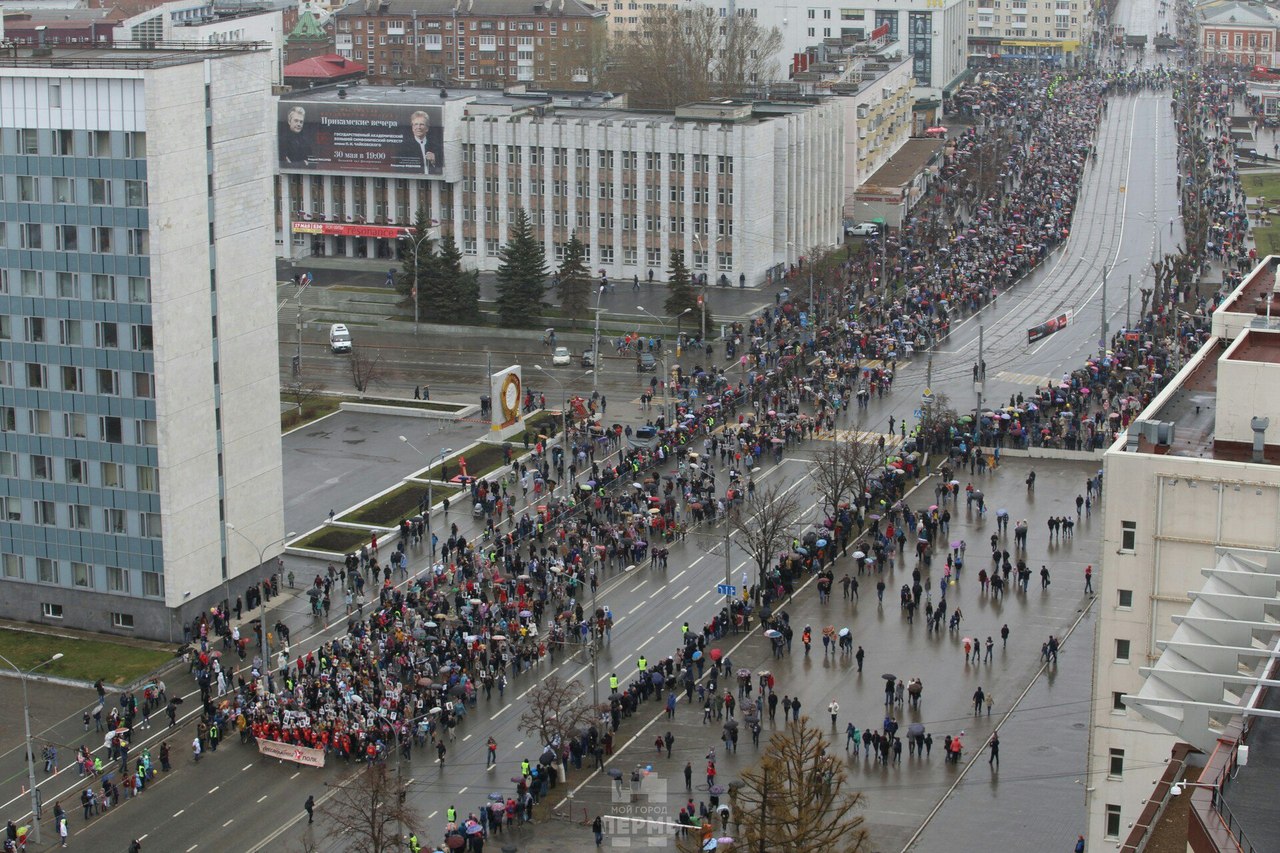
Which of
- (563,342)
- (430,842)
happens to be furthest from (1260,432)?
(563,342)

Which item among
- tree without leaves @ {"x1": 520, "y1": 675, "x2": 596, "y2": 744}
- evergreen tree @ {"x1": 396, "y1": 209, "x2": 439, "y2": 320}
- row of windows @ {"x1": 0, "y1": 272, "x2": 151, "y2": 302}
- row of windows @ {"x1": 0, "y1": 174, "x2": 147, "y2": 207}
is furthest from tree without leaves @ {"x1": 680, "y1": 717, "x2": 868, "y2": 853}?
evergreen tree @ {"x1": 396, "y1": 209, "x2": 439, "y2": 320}

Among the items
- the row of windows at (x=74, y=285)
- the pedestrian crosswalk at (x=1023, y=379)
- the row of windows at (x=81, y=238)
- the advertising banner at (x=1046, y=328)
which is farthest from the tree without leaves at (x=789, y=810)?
the advertising banner at (x=1046, y=328)

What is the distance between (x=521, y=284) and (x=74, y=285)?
171ft

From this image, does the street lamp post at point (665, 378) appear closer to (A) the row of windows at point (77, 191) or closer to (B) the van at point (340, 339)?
(B) the van at point (340, 339)

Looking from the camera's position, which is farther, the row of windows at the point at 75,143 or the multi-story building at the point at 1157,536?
the row of windows at the point at 75,143

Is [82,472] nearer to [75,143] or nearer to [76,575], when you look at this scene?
[76,575]

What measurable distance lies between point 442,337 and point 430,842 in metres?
69.4

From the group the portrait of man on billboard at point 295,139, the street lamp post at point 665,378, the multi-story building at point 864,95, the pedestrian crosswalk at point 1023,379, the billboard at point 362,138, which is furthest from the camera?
the multi-story building at point 864,95

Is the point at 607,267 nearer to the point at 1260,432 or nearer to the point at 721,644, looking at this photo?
the point at 721,644

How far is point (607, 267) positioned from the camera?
142 metres

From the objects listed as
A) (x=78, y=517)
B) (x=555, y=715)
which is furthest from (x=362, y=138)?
(x=555, y=715)

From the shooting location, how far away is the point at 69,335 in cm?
7731

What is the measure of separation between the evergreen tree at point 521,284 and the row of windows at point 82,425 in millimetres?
51511

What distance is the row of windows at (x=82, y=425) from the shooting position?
7688cm
